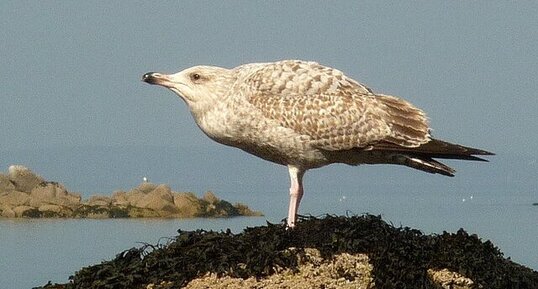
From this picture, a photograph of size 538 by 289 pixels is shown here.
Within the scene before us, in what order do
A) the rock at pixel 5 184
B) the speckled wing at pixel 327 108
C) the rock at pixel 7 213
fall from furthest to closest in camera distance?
the rock at pixel 5 184 → the rock at pixel 7 213 → the speckled wing at pixel 327 108

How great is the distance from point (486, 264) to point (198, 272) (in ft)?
10.2

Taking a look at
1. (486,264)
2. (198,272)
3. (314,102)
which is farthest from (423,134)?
(198,272)

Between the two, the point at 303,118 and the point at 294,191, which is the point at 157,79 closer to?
the point at 303,118

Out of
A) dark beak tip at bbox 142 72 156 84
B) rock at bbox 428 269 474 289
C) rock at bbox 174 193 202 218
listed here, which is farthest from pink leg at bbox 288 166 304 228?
rock at bbox 174 193 202 218

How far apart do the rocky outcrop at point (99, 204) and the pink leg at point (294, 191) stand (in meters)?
21.6

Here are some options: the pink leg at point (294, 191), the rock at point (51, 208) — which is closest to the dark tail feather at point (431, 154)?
the pink leg at point (294, 191)

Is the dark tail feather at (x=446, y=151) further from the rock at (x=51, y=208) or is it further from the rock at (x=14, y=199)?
the rock at (x=14, y=199)

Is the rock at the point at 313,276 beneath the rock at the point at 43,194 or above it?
beneath

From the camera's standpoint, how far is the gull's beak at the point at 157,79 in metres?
12.1

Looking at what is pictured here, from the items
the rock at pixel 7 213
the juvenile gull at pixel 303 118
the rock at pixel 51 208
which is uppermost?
the juvenile gull at pixel 303 118

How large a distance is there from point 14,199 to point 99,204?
12.2 feet

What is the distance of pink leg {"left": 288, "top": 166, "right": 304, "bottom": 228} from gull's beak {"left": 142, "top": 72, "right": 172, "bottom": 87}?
1825mm

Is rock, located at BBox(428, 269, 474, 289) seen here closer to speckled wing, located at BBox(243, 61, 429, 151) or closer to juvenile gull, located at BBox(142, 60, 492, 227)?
juvenile gull, located at BBox(142, 60, 492, 227)

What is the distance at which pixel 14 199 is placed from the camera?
3703 cm
